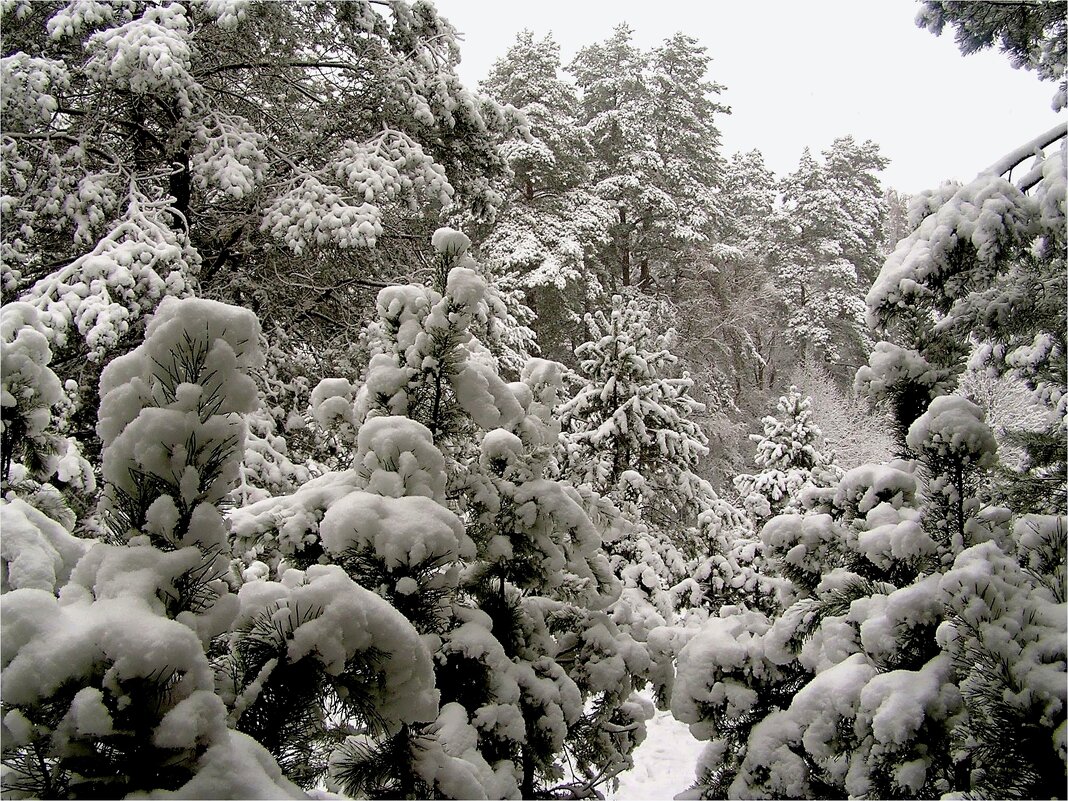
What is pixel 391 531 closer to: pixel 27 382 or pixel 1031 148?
pixel 27 382

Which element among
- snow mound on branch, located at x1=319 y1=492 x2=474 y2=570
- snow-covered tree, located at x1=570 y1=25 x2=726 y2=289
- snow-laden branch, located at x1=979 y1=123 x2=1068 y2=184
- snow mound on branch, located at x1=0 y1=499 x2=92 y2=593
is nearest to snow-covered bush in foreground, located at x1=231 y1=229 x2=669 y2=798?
snow mound on branch, located at x1=319 y1=492 x2=474 y2=570

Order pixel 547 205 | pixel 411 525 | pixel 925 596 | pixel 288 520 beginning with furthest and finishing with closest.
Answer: pixel 547 205, pixel 288 520, pixel 925 596, pixel 411 525

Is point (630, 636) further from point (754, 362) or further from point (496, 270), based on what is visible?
point (754, 362)

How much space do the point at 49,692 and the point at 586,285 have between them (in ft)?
54.8

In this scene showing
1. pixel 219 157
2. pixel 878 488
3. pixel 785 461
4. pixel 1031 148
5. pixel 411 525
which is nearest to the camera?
pixel 411 525

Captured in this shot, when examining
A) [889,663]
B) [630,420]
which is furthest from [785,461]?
[889,663]

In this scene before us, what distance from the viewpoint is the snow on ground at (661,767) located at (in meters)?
6.17

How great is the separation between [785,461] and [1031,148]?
7626 millimetres

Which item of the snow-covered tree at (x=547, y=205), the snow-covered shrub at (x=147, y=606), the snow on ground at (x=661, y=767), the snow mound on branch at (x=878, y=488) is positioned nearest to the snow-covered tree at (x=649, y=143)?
the snow-covered tree at (x=547, y=205)

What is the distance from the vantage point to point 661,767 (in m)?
6.80

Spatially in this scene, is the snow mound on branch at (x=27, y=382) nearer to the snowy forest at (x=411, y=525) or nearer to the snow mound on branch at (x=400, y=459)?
the snowy forest at (x=411, y=525)

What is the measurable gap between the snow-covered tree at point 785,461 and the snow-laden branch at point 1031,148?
691 cm

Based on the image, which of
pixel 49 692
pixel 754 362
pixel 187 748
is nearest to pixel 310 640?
pixel 187 748

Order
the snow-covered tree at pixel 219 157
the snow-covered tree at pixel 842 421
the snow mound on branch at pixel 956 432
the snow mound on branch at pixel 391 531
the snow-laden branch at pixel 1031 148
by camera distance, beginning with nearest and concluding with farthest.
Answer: the snow mound on branch at pixel 391 531 < the snow mound on branch at pixel 956 432 < the snow-laden branch at pixel 1031 148 < the snow-covered tree at pixel 219 157 < the snow-covered tree at pixel 842 421
